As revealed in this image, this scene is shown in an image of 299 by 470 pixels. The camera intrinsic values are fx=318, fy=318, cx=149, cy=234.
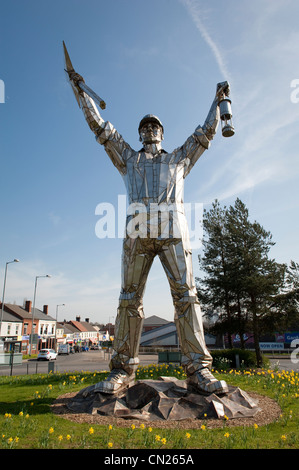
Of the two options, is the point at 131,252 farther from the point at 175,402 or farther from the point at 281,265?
the point at 281,265

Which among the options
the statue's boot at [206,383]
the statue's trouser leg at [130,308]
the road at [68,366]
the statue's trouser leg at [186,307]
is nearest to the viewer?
the statue's boot at [206,383]

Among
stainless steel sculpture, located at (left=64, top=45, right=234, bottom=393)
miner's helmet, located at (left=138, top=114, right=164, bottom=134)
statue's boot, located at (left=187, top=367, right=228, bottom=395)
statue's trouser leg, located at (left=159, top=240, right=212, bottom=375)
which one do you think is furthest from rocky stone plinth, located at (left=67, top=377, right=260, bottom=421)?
miner's helmet, located at (left=138, top=114, right=164, bottom=134)

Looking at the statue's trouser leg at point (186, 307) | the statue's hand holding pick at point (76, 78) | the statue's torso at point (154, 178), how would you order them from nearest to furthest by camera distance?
the statue's trouser leg at point (186, 307) → the statue's torso at point (154, 178) → the statue's hand holding pick at point (76, 78)

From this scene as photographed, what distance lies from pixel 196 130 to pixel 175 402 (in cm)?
528

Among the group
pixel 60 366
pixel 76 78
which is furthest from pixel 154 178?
pixel 60 366

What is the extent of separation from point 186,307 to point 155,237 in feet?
4.66

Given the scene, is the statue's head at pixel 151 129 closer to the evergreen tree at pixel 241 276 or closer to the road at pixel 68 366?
the road at pixel 68 366

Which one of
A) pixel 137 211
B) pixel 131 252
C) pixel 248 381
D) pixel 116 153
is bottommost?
pixel 248 381

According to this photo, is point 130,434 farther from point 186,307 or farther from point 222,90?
point 222,90

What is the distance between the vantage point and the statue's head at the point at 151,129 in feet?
22.9

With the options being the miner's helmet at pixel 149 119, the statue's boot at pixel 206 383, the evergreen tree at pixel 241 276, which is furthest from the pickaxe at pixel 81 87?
the evergreen tree at pixel 241 276

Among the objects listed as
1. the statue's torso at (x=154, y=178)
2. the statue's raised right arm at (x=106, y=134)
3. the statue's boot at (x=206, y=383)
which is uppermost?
the statue's raised right arm at (x=106, y=134)
